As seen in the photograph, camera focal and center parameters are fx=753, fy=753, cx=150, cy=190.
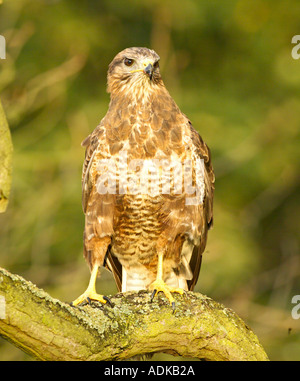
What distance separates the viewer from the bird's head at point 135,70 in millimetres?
5711

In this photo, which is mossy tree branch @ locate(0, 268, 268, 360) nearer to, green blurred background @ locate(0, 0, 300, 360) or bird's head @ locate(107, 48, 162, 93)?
bird's head @ locate(107, 48, 162, 93)

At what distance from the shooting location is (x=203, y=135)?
11.2 m

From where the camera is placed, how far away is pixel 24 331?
147 inches

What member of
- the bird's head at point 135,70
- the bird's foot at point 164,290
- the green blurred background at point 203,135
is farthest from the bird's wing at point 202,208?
the green blurred background at point 203,135

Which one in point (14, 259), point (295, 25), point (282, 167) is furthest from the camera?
point (295, 25)

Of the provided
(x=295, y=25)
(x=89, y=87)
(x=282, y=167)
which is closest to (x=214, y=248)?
(x=282, y=167)

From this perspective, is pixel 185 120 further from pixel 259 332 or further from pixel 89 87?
pixel 89 87

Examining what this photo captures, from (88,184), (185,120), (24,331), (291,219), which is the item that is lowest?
(24,331)

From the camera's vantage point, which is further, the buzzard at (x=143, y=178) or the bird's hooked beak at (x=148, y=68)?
the bird's hooked beak at (x=148, y=68)

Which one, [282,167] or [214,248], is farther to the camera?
[282,167]

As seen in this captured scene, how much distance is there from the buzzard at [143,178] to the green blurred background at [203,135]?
3.20 meters

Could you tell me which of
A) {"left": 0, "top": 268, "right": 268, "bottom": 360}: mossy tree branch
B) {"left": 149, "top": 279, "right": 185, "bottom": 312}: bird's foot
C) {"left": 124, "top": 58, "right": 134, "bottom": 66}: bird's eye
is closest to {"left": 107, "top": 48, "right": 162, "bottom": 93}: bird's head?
{"left": 124, "top": 58, "right": 134, "bottom": 66}: bird's eye

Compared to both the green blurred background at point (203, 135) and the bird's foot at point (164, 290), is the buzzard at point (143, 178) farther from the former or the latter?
the green blurred background at point (203, 135)

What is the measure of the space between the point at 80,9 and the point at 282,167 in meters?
4.46
